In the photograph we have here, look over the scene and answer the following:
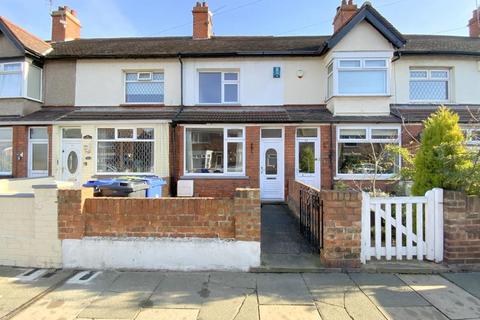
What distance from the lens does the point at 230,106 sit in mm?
11984

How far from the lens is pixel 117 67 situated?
40.1 ft

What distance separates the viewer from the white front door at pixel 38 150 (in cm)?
1171

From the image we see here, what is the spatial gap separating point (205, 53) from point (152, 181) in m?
6.54

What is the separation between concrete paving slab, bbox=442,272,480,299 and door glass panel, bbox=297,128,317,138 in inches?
293

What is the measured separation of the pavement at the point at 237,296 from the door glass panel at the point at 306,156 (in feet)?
23.3

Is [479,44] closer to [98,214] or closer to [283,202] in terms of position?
[283,202]

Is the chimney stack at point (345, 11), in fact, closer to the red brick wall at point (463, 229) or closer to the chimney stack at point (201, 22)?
the chimney stack at point (201, 22)

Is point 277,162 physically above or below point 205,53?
below

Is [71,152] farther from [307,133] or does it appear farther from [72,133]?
[307,133]

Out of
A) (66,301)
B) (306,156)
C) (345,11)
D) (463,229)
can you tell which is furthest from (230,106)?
(66,301)

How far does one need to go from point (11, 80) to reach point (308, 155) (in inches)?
457

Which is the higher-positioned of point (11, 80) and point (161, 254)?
point (11, 80)

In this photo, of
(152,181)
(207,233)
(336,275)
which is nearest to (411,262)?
(336,275)

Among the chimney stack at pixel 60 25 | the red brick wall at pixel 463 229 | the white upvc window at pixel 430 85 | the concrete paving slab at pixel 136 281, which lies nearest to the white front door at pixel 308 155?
the white upvc window at pixel 430 85
